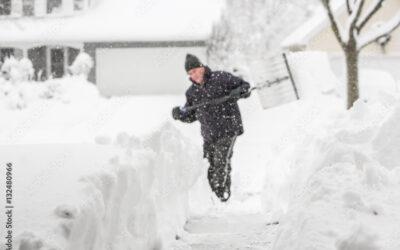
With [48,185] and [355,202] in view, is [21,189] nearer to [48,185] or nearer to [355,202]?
[48,185]

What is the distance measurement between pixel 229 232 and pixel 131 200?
164 cm

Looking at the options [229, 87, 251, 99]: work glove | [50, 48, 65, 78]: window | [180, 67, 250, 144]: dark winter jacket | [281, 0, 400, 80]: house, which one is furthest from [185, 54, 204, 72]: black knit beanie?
[50, 48, 65, 78]: window

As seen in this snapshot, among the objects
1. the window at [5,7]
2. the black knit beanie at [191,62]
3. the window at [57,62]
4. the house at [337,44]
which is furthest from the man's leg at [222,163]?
the window at [5,7]

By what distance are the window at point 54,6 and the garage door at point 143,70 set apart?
2.46 m

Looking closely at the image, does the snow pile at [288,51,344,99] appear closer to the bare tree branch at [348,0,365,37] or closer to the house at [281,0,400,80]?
the house at [281,0,400,80]

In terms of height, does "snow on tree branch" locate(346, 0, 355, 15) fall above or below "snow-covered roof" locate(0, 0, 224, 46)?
below

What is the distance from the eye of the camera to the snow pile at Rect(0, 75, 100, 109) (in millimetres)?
20094

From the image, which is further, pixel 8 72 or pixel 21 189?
pixel 8 72

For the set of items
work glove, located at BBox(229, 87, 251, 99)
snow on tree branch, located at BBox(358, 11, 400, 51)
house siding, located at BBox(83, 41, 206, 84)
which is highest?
house siding, located at BBox(83, 41, 206, 84)

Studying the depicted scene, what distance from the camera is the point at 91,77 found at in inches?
861

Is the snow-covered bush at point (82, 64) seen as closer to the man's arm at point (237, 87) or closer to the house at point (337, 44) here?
the house at point (337, 44)

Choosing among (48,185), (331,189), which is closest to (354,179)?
(331,189)

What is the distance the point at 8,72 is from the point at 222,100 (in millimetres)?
15049

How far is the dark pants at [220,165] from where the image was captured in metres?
8.01
